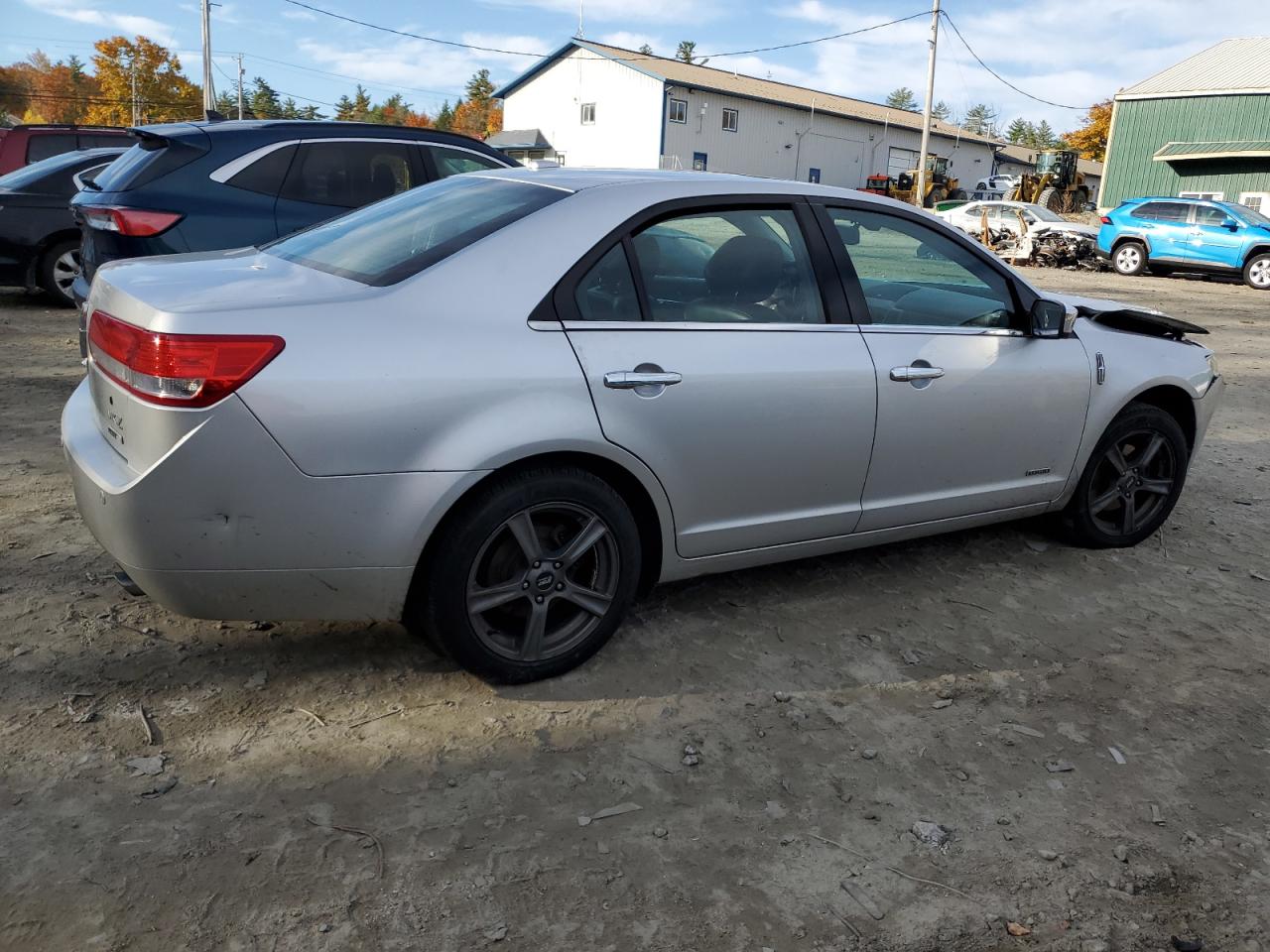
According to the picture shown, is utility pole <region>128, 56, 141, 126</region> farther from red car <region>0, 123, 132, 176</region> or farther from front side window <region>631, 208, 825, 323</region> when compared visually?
front side window <region>631, 208, 825, 323</region>

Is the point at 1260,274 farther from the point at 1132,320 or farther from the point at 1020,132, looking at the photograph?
the point at 1020,132

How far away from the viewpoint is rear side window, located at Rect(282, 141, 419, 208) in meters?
6.45

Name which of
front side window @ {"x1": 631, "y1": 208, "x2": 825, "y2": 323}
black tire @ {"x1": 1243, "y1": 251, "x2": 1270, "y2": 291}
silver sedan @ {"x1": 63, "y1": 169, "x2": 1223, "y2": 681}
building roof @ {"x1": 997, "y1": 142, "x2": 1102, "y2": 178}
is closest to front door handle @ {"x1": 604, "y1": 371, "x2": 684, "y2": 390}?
silver sedan @ {"x1": 63, "y1": 169, "x2": 1223, "y2": 681}

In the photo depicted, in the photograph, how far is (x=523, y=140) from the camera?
52375 mm

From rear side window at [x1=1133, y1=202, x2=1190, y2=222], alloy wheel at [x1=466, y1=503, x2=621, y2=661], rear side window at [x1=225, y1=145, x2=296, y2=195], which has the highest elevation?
rear side window at [x1=1133, y1=202, x2=1190, y2=222]

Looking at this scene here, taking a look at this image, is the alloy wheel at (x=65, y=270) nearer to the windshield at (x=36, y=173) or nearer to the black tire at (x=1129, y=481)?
the windshield at (x=36, y=173)

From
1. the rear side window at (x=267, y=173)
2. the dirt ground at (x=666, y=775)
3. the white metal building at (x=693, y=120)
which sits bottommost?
the dirt ground at (x=666, y=775)

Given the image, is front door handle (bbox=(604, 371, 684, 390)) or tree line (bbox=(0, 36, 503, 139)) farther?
tree line (bbox=(0, 36, 503, 139))

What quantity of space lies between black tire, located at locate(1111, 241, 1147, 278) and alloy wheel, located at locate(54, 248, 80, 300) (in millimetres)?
19403

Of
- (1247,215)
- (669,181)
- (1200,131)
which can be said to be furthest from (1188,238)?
(669,181)

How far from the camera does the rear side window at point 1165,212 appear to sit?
2047 centimetres

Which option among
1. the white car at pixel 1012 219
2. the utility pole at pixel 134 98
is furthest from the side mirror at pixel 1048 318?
the utility pole at pixel 134 98

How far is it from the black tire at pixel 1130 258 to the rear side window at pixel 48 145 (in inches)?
753

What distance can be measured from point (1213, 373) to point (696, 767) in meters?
3.48
